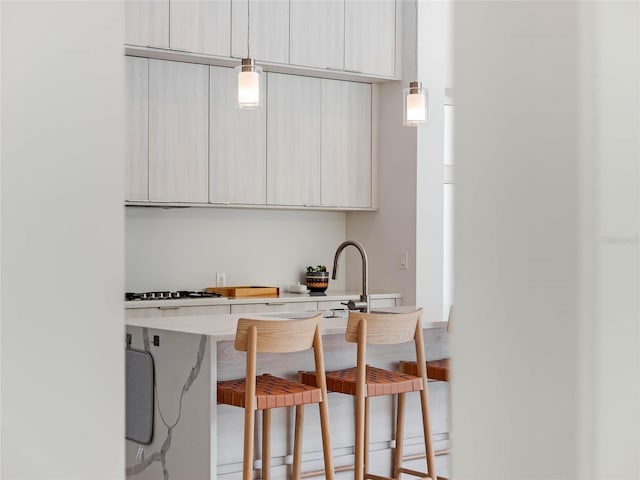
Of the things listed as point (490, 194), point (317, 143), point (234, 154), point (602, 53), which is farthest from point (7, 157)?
point (317, 143)

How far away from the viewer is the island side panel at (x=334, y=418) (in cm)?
323

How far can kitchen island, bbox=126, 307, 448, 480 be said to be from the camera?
313 cm

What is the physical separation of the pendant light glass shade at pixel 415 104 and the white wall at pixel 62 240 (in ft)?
10.2

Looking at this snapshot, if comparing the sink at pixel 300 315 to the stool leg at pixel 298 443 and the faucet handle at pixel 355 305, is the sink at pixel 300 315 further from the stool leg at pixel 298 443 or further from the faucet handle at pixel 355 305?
the stool leg at pixel 298 443

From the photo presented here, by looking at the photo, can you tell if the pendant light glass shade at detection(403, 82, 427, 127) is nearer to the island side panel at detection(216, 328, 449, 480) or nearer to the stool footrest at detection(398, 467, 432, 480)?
the island side panel at detection(216, 328, 449, 480)

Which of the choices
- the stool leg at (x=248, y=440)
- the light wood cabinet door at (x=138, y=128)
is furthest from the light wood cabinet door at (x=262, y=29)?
the stool leg at (x=248, y=440)

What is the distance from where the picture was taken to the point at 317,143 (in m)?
5.77

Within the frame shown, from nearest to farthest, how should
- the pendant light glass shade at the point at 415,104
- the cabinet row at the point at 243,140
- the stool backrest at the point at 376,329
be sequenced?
the stool backrest at the point at 376,329
the pendant light glass shade at the point at 415,104
the cabinet row at the point at 243,140

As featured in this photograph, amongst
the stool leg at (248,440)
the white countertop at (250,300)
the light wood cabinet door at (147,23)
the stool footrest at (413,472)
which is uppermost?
the light wood cabinet door at (147,23)

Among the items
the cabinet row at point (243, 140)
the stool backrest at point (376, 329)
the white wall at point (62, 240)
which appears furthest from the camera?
the cabinet row at point (243, 140)

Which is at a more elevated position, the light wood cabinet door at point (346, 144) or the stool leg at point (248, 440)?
the light wood cabinet door at point (346, 144)

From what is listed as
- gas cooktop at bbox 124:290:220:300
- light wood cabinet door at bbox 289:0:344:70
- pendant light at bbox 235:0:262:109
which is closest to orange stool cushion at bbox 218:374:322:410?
pendant light at bbox 235:0:262:109

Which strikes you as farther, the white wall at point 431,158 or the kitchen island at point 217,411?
the white wall at point 431,158

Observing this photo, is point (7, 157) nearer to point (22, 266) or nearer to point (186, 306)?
point (22, 266)
